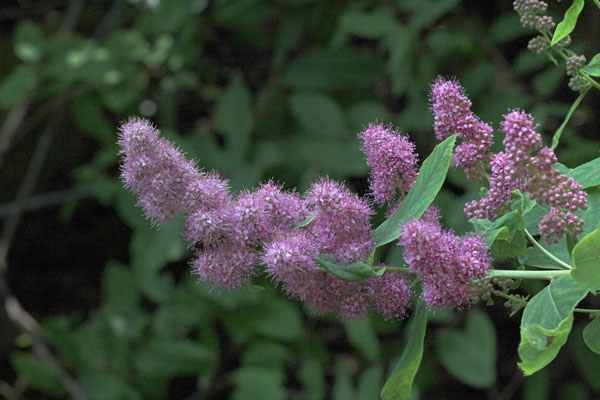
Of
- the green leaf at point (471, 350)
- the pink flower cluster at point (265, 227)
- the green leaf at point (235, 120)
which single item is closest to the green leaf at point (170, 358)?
the green leaf at point (235, 120)

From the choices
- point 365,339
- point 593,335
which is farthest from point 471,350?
point 593,335

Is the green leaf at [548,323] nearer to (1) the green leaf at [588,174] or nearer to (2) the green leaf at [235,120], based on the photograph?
(1) the green leaf at [588,174]

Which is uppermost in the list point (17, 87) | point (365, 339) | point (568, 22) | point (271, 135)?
point (568, 22)

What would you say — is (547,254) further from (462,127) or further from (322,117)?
(322,117)

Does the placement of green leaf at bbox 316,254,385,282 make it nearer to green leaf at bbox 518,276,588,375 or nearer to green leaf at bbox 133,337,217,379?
green leaf at bbox 518,276,588,375

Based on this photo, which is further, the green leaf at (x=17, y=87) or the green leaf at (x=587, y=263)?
the green leaf at (x=17, y=87)

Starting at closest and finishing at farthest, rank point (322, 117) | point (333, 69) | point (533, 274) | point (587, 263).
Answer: point (587, 263) → point (533, 274) → point (322, 117) → point (333, 69)

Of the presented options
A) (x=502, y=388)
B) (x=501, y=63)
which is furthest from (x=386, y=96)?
(x=502, y=388)
